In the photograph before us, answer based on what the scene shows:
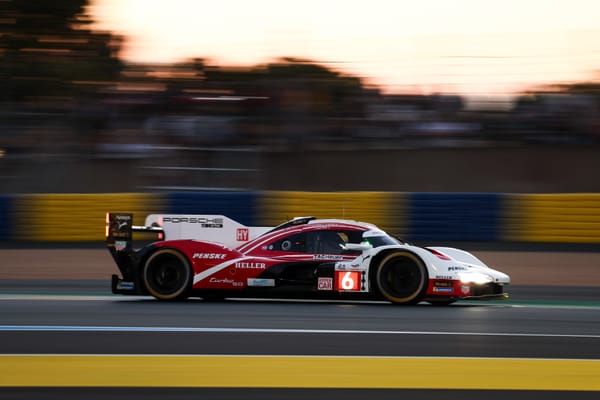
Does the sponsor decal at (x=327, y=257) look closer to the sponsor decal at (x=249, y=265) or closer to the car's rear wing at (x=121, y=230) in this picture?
the sponsor decal at (x=249, y=265)

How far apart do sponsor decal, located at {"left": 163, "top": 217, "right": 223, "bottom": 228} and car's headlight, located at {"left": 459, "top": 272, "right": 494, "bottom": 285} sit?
103 inches

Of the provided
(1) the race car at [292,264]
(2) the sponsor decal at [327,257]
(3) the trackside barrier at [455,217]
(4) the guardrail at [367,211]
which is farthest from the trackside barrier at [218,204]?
(2) the sponsor decal at [327,257]

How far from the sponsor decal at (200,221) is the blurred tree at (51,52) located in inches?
408

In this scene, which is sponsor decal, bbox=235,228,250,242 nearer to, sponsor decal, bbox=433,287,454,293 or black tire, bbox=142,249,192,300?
black tire, bbox=142,249,192,300

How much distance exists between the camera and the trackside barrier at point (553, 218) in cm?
1552

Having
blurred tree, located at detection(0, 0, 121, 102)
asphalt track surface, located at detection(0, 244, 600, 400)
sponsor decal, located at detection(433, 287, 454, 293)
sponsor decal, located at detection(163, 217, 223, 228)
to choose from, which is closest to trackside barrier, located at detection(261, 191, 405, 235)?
asphalt track surface, located at detection(0, 244, 600, 400)

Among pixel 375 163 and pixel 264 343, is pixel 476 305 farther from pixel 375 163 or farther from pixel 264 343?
pixel 375 163

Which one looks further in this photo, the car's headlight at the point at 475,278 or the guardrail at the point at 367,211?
the guardrail at the point at 367,211

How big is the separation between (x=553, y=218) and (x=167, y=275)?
8.07m

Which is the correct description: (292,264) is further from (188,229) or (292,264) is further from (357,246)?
(188,229)

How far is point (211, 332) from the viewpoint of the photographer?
726 centimetres

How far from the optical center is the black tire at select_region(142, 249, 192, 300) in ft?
32.1

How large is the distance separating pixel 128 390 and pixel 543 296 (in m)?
7.19

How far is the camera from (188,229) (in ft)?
33.0
